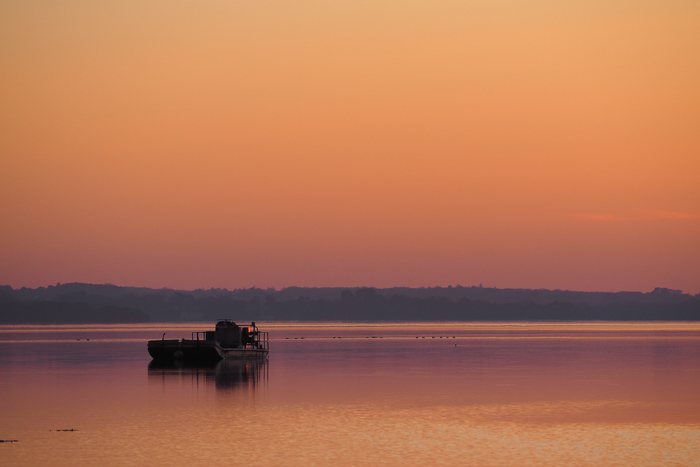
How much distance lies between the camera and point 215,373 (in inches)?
3219

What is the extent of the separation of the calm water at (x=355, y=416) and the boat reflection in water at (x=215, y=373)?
272 mm

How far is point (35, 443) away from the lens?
124ft

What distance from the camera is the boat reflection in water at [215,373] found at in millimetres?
69131

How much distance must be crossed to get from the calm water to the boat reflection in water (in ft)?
0.89

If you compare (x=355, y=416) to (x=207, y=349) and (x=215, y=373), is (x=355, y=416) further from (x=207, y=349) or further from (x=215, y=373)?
(x=207, y=349)

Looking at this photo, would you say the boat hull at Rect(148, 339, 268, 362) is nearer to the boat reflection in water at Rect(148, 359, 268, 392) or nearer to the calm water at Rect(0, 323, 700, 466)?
the boat reflection in water at Rect(148, 359, 268, 392)

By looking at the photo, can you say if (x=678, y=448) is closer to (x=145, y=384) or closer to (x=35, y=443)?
(x=35, y=443)

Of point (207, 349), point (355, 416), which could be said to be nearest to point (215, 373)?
point (207, 349)

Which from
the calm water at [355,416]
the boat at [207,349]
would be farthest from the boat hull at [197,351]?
the calm water at [355,416]

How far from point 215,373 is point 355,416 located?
37.2m

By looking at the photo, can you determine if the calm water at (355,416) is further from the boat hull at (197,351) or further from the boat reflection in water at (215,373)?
the boat hull at (197,351)

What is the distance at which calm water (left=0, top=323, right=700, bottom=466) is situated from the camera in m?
34.8

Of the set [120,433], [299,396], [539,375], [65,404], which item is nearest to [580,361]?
[539,375]

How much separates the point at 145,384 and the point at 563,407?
32.5 meters
